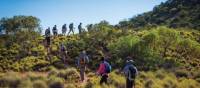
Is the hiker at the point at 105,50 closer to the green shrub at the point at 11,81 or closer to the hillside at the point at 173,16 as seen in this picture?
the green shrub at the point at 11,81

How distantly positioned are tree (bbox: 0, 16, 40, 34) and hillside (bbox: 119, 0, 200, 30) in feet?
72.2

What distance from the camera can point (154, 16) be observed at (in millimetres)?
87562

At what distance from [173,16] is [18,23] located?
1662 inches

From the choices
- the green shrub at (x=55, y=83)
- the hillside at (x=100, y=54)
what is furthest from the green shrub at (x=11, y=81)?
the green shrub at (x=55, y=83)

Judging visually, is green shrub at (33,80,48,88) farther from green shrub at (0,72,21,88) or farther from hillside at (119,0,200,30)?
hillside at (119,0,200,30)

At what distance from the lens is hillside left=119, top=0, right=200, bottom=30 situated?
7331cm

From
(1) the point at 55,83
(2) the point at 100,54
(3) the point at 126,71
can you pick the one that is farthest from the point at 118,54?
(3) the point at 126,71

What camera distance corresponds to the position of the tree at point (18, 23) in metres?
49.8

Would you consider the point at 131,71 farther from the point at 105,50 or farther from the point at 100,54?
the point at 105,50

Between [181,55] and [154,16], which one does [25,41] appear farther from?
[154,16]

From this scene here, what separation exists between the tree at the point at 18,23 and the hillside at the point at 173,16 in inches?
866

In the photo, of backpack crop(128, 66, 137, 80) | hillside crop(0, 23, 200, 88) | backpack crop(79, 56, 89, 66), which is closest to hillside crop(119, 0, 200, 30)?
hillside crop(0, 23, 200, 88)

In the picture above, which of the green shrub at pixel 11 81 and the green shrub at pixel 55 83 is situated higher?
the green shrub at pixel 11 81

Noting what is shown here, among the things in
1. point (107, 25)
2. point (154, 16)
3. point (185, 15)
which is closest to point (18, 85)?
point (107, 25)
